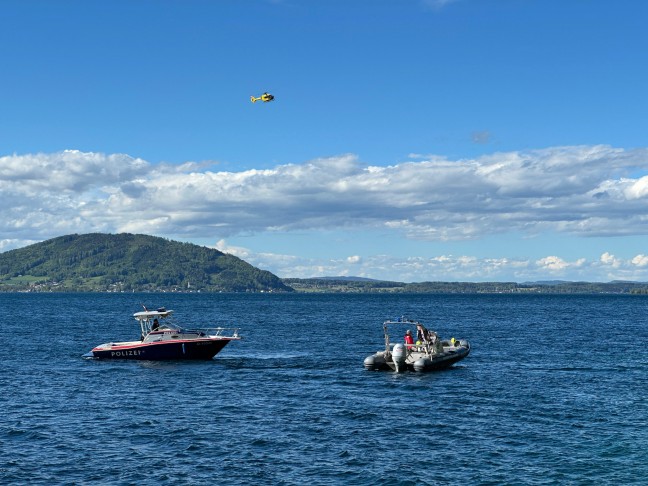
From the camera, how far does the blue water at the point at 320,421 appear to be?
36.7 metres

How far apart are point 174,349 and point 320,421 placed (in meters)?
34.9

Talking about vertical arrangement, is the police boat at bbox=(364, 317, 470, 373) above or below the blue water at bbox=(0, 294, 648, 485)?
above

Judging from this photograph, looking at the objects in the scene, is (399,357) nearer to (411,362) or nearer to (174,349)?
(411,362)

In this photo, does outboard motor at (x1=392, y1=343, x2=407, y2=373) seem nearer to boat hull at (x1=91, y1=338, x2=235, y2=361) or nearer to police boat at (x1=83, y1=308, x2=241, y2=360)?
police boat at (x1=83, y1=308, x2=241, y2=360)

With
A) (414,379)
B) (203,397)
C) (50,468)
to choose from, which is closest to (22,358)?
(203,397)

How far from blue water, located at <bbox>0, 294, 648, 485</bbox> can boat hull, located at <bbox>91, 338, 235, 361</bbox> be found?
161 cm

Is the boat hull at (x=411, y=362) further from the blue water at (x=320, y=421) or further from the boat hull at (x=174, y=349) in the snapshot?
the boat hull at (x=174, y=349)

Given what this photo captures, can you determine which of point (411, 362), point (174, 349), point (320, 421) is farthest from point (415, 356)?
point (174, 349)

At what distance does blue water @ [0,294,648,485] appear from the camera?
36.7 metres

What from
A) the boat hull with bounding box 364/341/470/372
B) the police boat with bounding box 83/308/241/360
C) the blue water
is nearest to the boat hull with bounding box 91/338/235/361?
the police boat with bounding box 83/308/241/360

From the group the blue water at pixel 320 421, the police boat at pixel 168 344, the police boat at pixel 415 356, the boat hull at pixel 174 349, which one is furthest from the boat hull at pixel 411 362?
the boat hull at pixel 174 349

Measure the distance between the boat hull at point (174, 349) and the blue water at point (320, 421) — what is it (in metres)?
1.61

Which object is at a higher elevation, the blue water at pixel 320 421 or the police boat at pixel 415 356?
the police boat at pixel 415 356

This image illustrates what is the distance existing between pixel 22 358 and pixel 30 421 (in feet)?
132
